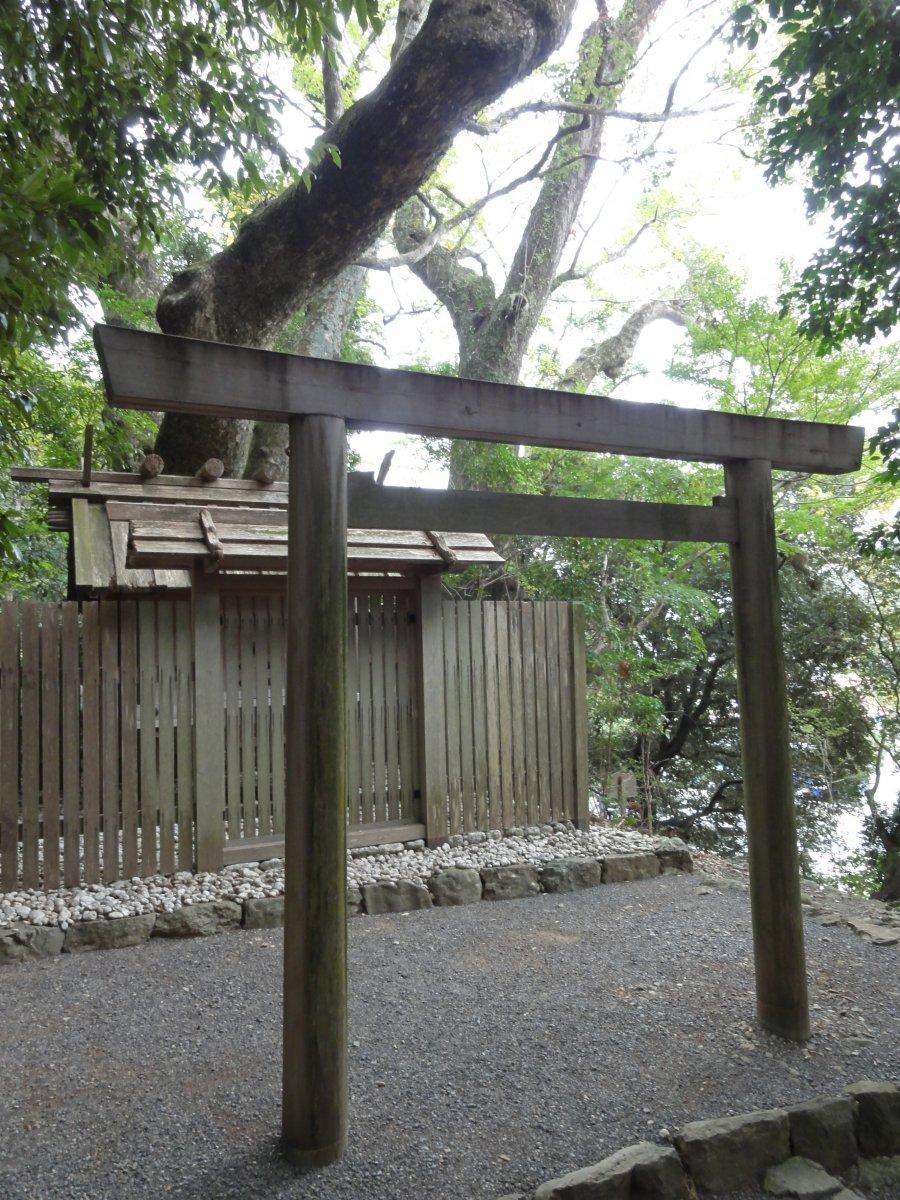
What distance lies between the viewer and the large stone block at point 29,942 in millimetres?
4430

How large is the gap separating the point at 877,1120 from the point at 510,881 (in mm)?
3023

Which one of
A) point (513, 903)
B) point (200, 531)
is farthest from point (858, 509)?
point (200, 531)

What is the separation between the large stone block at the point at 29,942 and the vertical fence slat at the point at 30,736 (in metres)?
0.56

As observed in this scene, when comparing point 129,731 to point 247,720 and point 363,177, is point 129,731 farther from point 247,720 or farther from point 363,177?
point 363,177

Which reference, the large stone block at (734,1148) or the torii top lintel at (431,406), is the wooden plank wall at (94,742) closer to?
the torii top lintel at (431,406)

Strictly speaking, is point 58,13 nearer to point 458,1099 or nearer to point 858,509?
point 458,1099

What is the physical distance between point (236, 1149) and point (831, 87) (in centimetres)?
639

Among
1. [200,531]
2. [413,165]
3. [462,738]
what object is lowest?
[462,738]

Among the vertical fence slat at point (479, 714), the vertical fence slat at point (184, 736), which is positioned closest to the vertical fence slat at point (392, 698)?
the vertical fence slat at point (479, 714)

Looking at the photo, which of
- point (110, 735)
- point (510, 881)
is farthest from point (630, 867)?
point (110, 735)

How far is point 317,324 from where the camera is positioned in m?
10.8

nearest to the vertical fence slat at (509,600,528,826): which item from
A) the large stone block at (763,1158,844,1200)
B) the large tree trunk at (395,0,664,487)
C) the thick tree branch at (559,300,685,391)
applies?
the large stone block at (763,1158,844,1200)

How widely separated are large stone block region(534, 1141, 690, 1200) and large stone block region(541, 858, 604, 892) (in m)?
3.22

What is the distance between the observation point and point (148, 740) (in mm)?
5496
